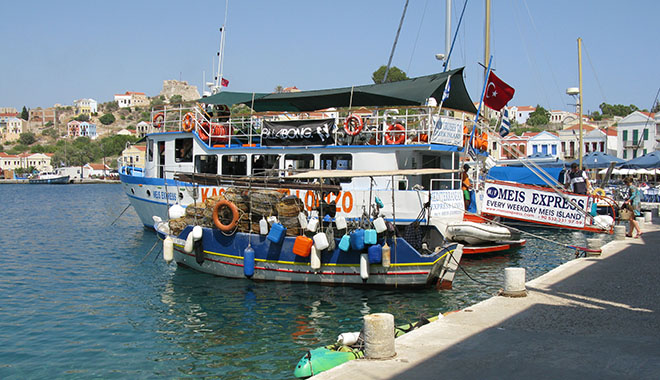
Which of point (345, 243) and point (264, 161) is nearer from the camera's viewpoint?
point (345, 243)

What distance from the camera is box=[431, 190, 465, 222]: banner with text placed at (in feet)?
56.2

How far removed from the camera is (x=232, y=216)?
14.5 m

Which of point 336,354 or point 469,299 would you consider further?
point 469,299

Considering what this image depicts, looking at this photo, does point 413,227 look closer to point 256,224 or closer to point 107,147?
point 256,224

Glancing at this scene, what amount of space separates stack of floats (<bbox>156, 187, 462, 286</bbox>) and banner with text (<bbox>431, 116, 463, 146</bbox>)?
17.3ft

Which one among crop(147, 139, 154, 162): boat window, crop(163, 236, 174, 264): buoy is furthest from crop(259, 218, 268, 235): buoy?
crop(147, 139, 154, 162): boat window

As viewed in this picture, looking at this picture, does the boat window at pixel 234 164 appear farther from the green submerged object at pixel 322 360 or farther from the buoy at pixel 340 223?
the green submerged object at pixel 322 360

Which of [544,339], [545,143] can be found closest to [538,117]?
[545,143]

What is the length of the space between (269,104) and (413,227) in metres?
11.2

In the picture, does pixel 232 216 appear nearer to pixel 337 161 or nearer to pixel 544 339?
pixel 337 161

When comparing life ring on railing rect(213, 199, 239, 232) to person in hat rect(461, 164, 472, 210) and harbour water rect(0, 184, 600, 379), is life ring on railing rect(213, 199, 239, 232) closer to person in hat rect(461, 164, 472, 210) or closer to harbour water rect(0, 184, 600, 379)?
harbour water rect(0, 184, 600, 379)

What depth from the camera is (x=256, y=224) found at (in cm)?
1441

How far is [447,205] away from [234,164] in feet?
28.0

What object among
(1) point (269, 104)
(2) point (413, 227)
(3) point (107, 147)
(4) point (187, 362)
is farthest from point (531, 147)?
(3) point (107, 147)
